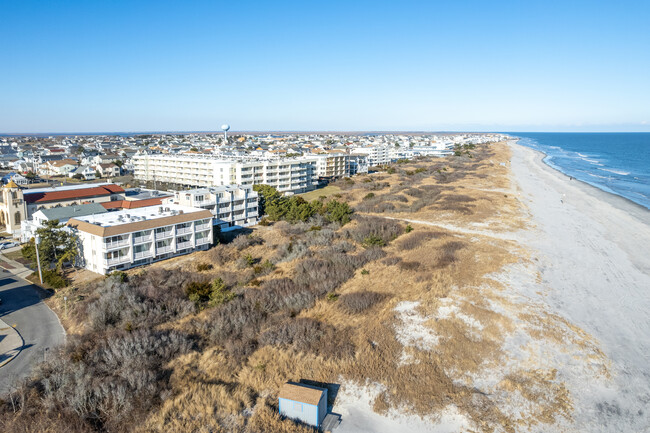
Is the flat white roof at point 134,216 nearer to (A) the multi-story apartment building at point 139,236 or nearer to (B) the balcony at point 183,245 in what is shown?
(A) the multi-story apartment building at point 139,236

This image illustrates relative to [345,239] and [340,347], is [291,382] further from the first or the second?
[345,239]

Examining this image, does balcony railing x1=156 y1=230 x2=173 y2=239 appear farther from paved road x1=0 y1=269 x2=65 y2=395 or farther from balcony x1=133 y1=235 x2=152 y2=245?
paved road x1=0 y1=269 x2=65 y2=395

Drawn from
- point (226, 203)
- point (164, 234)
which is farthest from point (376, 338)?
point (226, 203)

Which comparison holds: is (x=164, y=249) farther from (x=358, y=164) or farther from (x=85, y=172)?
(x=358, y=164)

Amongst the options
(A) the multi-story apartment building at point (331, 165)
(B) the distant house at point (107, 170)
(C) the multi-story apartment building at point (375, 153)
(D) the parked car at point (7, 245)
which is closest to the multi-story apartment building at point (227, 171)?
(A) the multi-story apartment building at point (331, 165)

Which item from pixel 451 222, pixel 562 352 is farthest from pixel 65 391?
pixel 451 222
